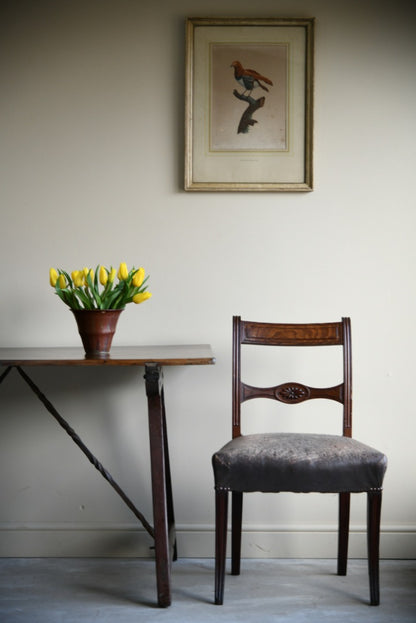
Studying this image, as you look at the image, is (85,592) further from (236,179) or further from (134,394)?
(236,179)

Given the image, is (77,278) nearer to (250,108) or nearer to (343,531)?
(250,108)

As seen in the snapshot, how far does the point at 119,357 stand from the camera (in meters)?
2.08

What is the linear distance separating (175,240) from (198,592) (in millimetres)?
1352

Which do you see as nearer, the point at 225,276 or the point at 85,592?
the point at 85,592

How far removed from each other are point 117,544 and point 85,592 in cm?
37

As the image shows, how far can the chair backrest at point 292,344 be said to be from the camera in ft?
7.69

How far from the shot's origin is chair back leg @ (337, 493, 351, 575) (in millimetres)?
2387

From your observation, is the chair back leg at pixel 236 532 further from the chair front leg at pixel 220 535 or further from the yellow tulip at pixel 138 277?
the yellow tulip at pixel 138 277

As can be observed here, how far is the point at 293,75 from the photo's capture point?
Answer: 102 inches

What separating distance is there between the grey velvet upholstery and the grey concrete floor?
0.43m

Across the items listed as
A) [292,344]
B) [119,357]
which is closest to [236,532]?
[292,344]

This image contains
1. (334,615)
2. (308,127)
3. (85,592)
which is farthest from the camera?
(308,127)

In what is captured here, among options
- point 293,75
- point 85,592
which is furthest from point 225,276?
point 85,592

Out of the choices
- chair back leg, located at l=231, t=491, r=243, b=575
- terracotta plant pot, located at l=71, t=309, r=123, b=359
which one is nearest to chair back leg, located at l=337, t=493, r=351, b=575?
chair back leg, located at l=231, t=491, r=243, b=575
